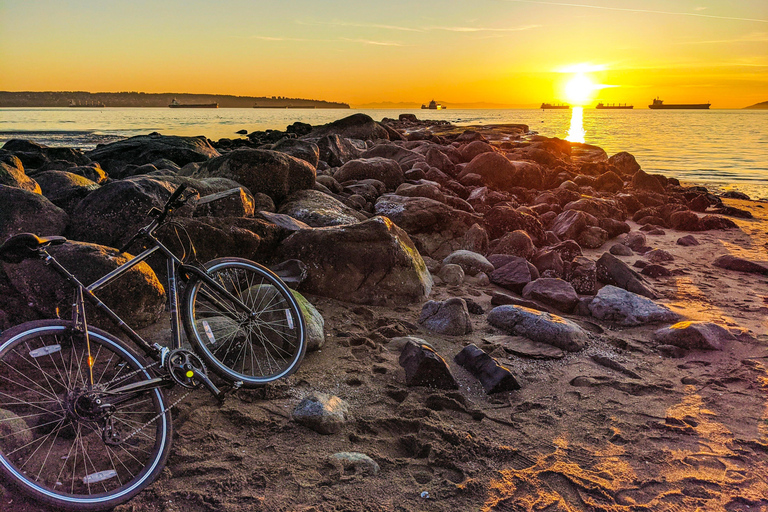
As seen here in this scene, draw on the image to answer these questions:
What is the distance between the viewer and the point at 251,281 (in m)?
4.78

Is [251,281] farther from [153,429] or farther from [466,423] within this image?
[466,423]

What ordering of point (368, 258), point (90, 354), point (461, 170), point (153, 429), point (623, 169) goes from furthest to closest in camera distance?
1. point (623, 169)
2. point (461, 170)
3. point (368, 258)
4. point (153, 429)
5. point (90, 354)

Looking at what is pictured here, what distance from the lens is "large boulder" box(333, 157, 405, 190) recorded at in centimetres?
1196

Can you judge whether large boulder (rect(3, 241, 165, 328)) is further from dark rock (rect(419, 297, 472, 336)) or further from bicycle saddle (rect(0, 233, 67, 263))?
dark rock (rect(419, 297, 472, 336))

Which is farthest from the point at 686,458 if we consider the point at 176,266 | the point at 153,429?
the point at 176,266

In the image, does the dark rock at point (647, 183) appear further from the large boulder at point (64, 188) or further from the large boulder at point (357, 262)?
the large boulder at point (64, 188)

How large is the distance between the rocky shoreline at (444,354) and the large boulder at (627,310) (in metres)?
0.03

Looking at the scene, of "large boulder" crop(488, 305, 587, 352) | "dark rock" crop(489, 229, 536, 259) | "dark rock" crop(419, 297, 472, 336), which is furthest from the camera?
"dark rock" crop(489, 229, 536, 259)

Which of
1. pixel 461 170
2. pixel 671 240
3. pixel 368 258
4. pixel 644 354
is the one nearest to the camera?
pixel 644 354

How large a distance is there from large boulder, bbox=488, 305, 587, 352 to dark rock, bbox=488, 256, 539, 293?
1355 millimetres

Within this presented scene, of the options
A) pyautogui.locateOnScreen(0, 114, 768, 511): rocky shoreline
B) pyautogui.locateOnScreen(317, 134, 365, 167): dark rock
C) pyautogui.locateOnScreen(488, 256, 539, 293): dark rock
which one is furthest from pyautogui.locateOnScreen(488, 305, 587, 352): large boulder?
pyautogui.locateOnScreen(317, 134, 365, 167): dark rock

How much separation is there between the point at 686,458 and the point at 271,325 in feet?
11.5

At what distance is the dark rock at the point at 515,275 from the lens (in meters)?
7.03

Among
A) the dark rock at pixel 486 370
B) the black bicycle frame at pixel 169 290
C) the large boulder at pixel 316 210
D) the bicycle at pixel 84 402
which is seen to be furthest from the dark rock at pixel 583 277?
the bicycle at pixel 84 402
